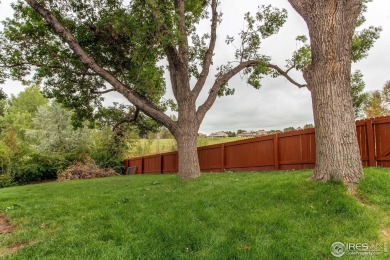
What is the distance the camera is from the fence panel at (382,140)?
6.60 meters

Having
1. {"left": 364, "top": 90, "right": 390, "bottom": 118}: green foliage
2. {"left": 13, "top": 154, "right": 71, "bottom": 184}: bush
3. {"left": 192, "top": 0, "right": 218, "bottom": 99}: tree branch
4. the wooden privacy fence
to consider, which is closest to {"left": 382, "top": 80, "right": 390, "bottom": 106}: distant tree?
{"left": 364, "top": 90, "right": 390, "bottom": 118}: green foliage

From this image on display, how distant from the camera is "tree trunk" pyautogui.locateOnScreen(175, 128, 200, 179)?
8758 millimetres

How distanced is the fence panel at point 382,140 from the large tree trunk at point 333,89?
269 cm

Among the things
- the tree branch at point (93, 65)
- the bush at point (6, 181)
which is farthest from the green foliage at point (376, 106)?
the bush at point (6, 181)

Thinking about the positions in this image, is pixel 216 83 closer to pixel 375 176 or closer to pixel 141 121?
pixel 375 176

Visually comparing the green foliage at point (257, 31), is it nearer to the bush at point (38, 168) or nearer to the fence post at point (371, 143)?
the fence post at point (371, 143)

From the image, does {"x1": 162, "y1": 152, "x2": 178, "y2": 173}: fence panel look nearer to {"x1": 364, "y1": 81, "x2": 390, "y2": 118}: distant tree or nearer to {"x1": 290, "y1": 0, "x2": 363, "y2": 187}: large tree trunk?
{"x1": 290, "y1": 0, "x2": 363, "y2": 187}: large tree trunk

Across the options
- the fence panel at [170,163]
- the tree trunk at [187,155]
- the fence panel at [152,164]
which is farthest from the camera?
the fence panel at [152,164]

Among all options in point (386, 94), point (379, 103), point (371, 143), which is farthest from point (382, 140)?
point (386, 94)

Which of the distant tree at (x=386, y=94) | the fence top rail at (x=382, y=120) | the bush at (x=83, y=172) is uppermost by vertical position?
the distant tree at (x=386, y=94)

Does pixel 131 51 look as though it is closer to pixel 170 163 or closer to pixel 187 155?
pixel 187 155

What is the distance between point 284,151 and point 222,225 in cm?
607

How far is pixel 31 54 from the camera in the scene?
976cm

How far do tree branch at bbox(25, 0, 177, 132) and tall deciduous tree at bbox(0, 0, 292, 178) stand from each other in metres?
0.03
